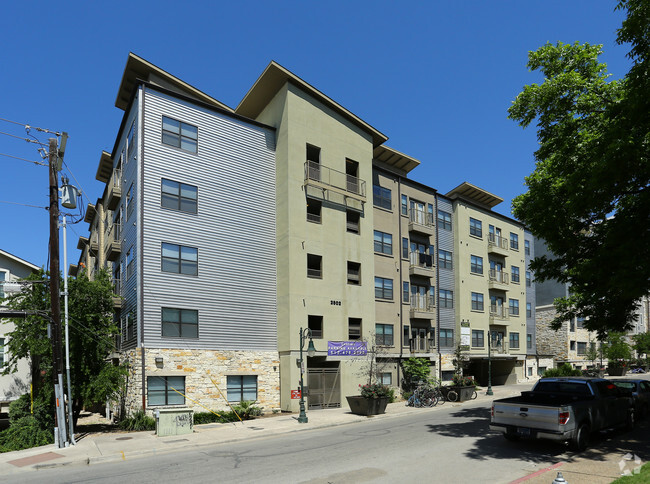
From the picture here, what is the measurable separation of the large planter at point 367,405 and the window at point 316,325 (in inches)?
188

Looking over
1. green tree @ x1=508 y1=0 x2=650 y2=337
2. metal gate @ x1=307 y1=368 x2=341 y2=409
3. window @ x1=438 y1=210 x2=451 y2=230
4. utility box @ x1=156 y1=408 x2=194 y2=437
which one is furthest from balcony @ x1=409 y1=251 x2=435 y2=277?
utility box @ x1=156 y1=408 x2=194 y2=437

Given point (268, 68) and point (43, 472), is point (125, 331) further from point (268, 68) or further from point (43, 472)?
point (268, 68)

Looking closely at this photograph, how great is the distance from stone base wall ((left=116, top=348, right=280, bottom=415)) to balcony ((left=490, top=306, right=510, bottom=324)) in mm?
24490

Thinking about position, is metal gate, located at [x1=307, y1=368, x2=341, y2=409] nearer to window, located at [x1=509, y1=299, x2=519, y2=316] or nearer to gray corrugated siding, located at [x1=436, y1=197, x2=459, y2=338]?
gray corrugated siding, located at [x1=436, y1=197, x2=459, y2=338]

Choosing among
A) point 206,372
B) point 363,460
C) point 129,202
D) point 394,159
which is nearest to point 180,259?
point 129,202

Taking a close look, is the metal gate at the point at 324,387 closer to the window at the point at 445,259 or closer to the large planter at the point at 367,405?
the large planter at the point at 367,405

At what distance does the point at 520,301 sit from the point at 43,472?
44.0m

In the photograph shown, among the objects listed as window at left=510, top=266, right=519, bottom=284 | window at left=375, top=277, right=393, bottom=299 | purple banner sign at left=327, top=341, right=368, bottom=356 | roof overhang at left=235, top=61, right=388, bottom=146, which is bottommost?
purple banner sign at left=327, top=341, right=368, bottom=356

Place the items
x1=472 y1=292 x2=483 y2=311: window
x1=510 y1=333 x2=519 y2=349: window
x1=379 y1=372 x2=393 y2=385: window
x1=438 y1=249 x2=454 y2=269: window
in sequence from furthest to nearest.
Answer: x1=510 y1=333 x2=519 y2=349: window → x1=472 y1=292 x2=483 y2=311: window → x1=438 y1=249 x2=454 y2=269: window → x1=379 y1=372 x2=393 y2=385: window

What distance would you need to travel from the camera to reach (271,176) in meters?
28.4

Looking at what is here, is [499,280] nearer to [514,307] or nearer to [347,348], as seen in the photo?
[514,307]

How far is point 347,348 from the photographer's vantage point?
1129 inches

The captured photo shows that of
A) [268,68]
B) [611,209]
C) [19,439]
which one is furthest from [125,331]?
[611,209]

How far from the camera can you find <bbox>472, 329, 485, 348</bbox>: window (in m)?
41.2
